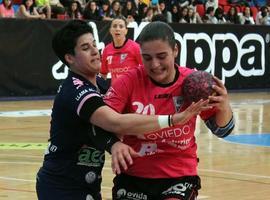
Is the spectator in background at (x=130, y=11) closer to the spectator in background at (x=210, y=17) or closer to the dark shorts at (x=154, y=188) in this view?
the spectator in background at (x=210, y=17)

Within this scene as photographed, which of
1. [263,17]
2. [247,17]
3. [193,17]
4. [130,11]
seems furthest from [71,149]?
[263,17]

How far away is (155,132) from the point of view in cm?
457

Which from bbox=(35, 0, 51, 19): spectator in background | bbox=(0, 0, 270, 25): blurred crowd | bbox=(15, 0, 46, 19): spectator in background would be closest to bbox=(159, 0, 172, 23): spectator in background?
bbox=(0, 0, 270, 25): blurred crowd

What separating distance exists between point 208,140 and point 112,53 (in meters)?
2.24

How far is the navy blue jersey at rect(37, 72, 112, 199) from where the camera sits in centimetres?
455

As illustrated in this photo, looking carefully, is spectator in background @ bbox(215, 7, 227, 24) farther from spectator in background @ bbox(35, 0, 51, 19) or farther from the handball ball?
the handball ball

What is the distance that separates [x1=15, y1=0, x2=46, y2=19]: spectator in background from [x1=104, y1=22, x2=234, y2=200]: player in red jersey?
672 inches

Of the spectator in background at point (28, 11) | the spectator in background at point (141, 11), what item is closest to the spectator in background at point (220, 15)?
the spectator in background at point (141, 11)

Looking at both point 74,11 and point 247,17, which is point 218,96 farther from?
point 247,17

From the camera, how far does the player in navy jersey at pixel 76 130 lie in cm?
447

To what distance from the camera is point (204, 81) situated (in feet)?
14.5

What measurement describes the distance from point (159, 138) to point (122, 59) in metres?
8.55

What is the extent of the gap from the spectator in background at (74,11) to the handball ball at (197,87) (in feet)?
59.8

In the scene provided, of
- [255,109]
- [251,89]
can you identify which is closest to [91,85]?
[255,109]
